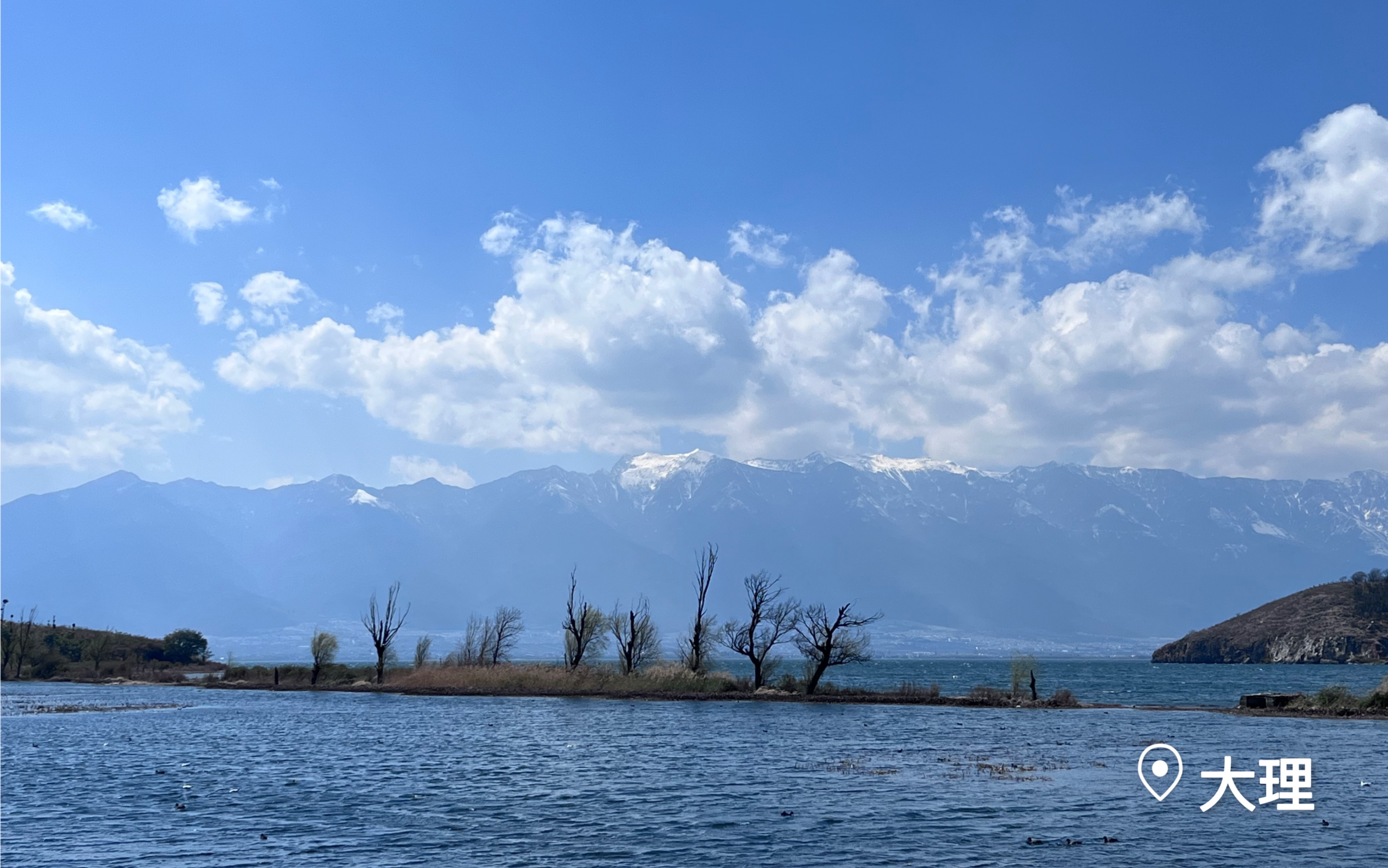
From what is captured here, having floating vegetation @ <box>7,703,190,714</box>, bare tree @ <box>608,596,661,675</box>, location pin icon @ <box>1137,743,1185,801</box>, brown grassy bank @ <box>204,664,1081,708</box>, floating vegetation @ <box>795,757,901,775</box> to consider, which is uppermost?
bare tree @ <box>608,596,661,675</box>

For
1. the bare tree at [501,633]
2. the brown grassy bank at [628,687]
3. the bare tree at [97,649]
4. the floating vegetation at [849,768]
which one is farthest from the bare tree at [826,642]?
the bare tree at [97,649]

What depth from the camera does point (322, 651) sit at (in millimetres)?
127688

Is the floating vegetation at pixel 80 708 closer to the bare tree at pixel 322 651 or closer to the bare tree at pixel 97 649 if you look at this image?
the bare tree at pixel 322 651

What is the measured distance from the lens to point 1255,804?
3681cm

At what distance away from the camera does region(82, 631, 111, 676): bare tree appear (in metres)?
169

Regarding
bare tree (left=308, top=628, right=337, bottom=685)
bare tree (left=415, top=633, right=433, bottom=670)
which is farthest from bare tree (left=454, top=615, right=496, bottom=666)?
bare tree (left=308, top=628, right=337, bottom=685)

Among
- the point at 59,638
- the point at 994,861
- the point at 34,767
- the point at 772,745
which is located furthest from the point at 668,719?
the point at 59,638

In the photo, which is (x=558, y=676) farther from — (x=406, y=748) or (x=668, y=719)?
(x=406, y=748)

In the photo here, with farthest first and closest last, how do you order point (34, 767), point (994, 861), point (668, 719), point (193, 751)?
1. point (668, 719)
2. point (193, 751)
3. point (34, 767)
4. point (994, 861)

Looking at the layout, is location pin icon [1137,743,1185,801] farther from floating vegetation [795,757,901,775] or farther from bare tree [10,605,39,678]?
bare tree [10,605,39,678]

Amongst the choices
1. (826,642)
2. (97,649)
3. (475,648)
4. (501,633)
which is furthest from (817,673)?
(97,649)

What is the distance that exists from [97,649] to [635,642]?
113353 millimetres

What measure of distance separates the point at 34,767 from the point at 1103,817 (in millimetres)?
48265

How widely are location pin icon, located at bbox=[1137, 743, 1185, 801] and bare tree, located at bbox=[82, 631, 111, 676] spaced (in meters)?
167
